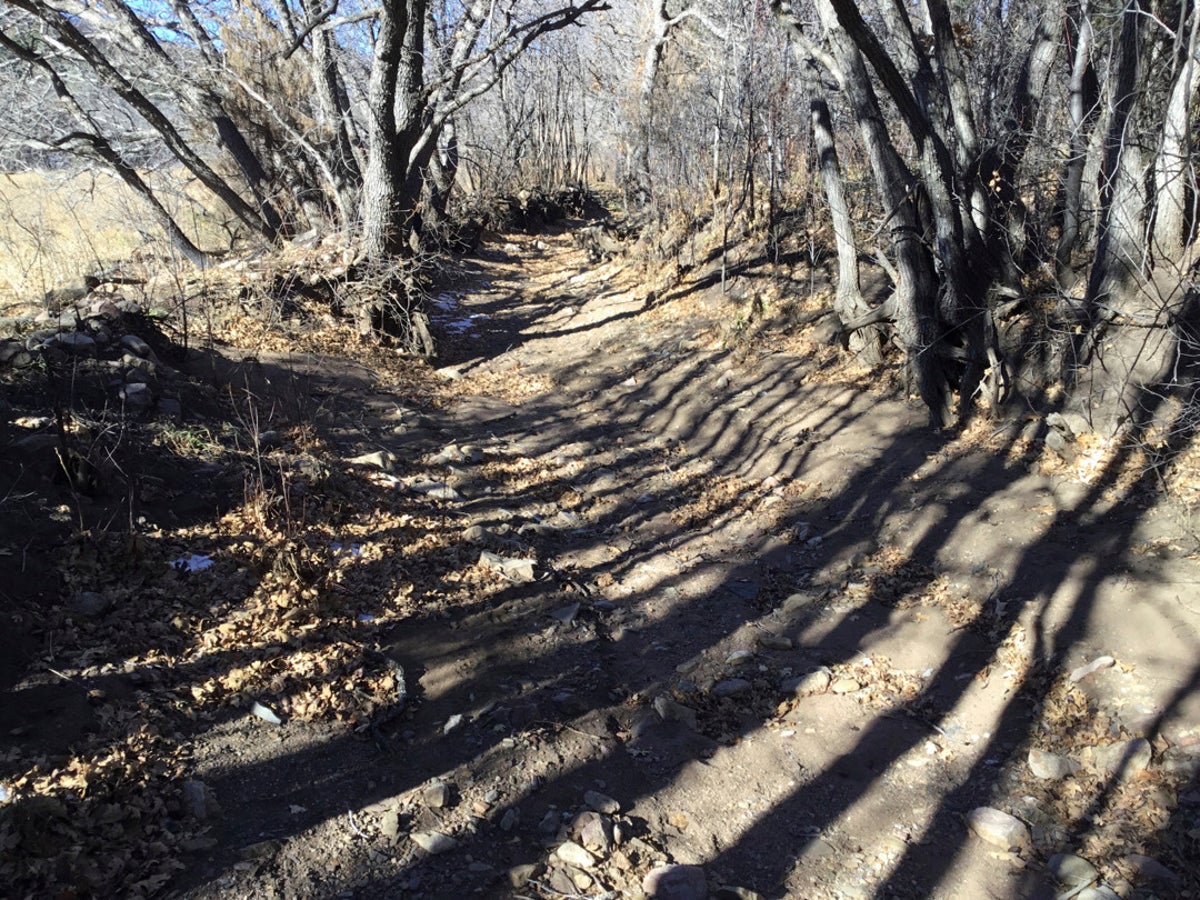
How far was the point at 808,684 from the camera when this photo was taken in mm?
4199

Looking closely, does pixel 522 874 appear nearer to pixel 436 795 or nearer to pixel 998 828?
pixel 436 795

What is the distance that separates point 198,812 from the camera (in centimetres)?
297

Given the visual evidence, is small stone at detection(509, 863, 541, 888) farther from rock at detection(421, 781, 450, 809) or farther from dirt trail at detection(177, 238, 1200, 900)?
rock at detection(421, 781, 450, 809)

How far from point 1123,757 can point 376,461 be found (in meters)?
5.10

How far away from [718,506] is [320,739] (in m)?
3.77

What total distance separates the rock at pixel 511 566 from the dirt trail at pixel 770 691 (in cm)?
3

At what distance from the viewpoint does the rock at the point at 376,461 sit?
6.35m

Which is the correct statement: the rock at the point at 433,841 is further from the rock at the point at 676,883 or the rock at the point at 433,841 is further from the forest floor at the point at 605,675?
the rock at the point at 676,883

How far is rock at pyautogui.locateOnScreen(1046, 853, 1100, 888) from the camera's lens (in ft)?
9.88

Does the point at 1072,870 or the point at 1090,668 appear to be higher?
the point at 1090,668

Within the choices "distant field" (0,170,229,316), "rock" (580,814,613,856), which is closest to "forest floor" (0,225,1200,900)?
"rock" (580,814,613,856)

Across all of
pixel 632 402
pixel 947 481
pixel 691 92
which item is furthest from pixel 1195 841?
pixel 691 92

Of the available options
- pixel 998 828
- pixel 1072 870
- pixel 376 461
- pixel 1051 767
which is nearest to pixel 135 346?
pixel 376 461

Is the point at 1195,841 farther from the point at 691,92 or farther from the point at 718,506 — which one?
the point at 691,92
